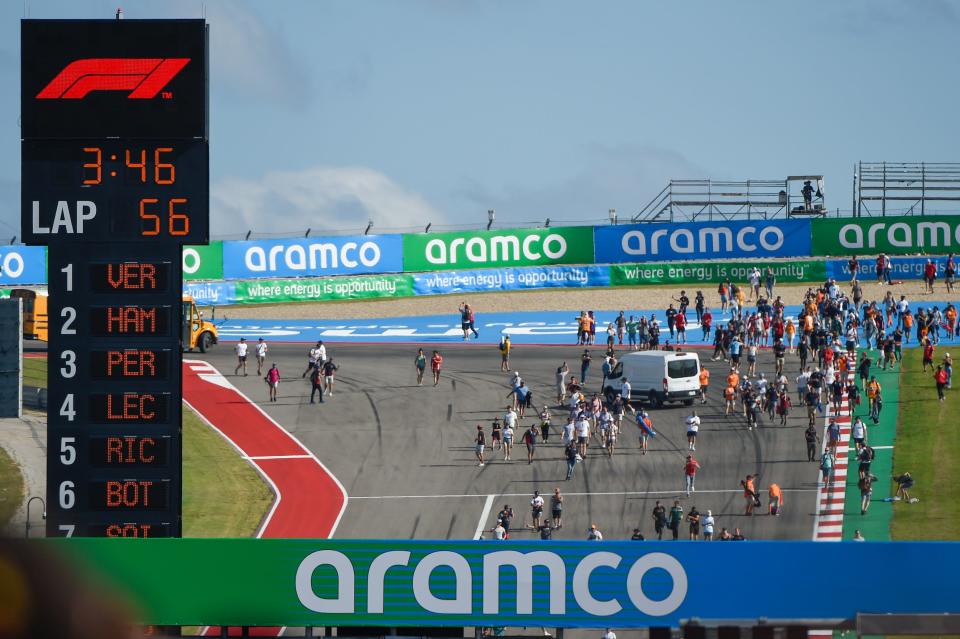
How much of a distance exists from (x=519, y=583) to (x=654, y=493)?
73.8 feet

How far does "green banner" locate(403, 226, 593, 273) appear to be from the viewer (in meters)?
75.3

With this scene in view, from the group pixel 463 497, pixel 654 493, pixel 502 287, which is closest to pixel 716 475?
pixel 654 493

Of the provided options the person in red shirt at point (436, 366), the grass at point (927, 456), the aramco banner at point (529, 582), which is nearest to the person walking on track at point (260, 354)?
the person in red shirt at point (436, 366)

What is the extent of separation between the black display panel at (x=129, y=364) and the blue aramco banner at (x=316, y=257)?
2221 inches

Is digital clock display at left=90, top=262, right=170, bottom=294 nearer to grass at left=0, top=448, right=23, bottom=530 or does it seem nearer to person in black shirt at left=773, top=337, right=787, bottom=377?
grass at left=0, top=448, right=23, bottom=530

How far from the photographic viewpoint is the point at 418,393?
178ft

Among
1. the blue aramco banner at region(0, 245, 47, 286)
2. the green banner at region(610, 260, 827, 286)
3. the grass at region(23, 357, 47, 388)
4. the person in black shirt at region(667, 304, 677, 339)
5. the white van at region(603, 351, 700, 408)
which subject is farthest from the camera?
the green banner at region(610, 260, 827, 286)

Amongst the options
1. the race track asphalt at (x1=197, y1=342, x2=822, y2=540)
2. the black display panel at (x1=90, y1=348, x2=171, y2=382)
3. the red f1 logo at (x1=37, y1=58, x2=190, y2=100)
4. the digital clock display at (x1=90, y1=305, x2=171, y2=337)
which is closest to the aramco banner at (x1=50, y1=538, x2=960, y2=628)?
the black display panel at (x1=90, y1=348, x2=171, y2=382)

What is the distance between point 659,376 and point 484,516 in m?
12.5

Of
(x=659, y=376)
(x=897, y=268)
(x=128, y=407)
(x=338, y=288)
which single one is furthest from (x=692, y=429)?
(x=897, y=268)

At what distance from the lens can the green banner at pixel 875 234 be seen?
246 ft

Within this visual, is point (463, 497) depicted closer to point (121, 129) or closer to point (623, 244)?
point (121, 129)

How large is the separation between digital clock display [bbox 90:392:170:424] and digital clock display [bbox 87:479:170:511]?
88cm

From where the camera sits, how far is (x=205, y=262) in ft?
239
